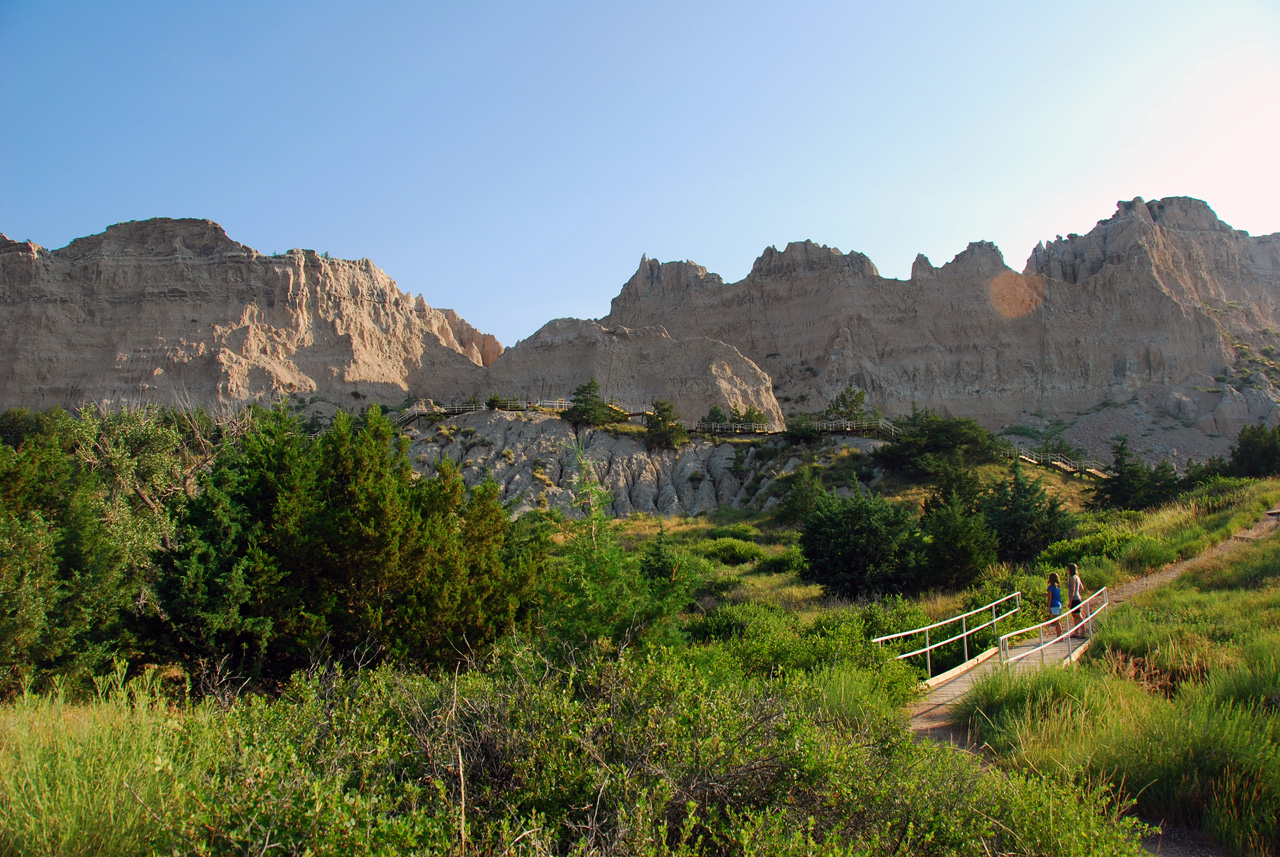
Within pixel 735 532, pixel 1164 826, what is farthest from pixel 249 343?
pixel 1164 826

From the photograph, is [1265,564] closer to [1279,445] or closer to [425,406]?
[1279,445]

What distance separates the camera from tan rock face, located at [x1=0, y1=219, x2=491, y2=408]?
66312 millimetres

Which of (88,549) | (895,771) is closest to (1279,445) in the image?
(895,771)

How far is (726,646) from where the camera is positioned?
1089 cm

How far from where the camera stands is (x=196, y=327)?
2766 inches

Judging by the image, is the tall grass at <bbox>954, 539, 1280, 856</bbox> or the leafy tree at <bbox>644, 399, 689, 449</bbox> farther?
the leafy tree at <bbox>644, 399, 689, 449</bbox>

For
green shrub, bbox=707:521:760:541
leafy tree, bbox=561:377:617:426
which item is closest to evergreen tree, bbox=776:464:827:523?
green shrub, bbox=707:521:760:541

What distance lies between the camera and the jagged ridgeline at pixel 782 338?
6619 cm

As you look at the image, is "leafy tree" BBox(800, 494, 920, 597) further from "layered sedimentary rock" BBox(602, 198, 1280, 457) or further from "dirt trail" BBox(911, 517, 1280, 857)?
"layered sedimentary rock" BBox(602, 198, 1280, 457)

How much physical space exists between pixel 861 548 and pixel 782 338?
221ft

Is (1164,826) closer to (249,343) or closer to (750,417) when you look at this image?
(750,417)

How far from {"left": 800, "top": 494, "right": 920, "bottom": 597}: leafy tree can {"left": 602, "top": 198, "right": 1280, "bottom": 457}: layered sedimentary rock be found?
55622mm

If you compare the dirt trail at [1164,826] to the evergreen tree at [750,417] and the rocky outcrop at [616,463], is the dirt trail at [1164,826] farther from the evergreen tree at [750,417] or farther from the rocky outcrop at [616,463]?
the evergreen tree at [750,417]

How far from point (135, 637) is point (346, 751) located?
1058 cm
